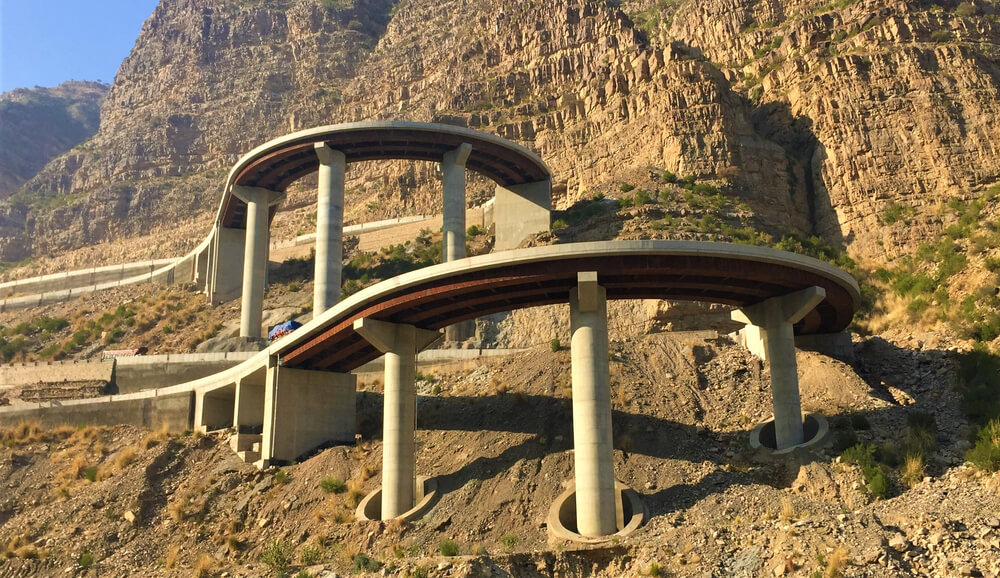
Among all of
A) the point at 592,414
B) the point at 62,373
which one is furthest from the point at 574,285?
the point at 62,373

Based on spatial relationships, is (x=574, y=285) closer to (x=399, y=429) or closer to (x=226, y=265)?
(x=399, y=429)

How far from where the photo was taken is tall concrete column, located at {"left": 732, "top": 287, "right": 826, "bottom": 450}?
98.2 feet

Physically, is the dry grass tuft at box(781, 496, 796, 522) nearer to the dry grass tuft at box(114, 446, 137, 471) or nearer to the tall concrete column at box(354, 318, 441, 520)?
the tall concrete column at box(354, 318, 441, 520)

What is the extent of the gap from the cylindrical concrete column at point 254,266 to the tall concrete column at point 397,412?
2373 centimetres

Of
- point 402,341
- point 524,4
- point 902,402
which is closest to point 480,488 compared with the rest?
point 402,341

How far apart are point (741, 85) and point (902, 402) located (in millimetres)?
45402

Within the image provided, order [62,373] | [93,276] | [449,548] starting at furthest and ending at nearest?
[93,276], [62,373], [449,548]

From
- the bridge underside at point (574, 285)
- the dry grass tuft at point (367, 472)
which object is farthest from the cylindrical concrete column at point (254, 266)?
the dry grass tuft at point (367, 472)

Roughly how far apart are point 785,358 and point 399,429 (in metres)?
15.0

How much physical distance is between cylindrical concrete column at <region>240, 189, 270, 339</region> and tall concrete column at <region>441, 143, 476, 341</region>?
12.9m

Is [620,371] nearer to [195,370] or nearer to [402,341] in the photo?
[402,341]

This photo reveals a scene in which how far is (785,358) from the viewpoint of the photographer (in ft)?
101

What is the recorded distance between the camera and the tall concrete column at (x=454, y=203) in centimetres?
5178

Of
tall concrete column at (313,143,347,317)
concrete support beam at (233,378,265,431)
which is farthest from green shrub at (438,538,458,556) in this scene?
tall concrete column at (313,143,347,317)
